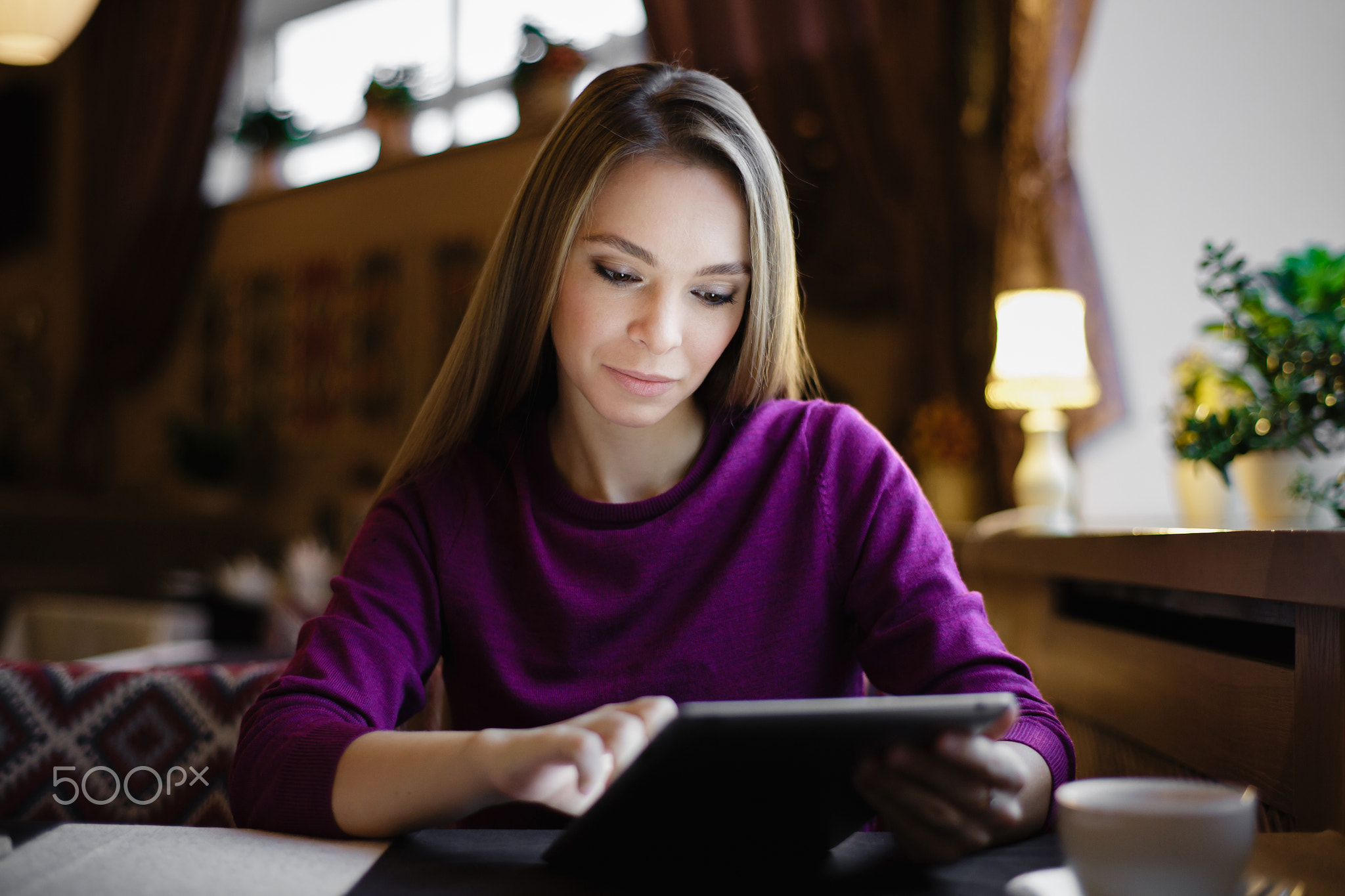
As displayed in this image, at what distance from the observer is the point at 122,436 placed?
5.80 meters

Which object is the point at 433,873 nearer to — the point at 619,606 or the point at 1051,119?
the point at 619,606

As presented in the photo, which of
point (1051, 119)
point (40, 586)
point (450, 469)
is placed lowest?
point (40, 586)

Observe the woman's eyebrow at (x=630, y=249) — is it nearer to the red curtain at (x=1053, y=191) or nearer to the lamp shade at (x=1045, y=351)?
the lamp shade at (x=1045, y=351)

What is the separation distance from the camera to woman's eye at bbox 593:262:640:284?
1007 millimetres

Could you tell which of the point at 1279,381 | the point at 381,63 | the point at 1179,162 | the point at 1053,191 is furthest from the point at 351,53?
the point at 1279,381

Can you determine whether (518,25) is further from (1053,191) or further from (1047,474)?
(1047,474)

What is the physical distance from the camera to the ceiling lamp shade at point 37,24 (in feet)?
8.41

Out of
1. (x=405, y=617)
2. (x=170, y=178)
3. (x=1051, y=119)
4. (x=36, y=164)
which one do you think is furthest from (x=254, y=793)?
(x=36, y=164)

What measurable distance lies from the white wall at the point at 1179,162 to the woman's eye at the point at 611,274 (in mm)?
1412

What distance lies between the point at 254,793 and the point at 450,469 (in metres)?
0.41

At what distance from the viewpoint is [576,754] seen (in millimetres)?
623

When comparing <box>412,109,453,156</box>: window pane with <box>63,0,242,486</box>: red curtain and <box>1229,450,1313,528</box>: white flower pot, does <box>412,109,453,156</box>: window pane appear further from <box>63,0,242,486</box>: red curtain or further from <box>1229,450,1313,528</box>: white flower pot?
<box>1229,450,1313,528</box>: white flower pot

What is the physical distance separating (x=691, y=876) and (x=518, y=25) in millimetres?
4410

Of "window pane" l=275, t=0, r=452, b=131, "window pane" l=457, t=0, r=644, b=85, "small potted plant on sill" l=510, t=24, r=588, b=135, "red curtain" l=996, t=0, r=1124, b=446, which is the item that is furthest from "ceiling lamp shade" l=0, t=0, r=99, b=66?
"red curtain" l=996, t=0, r=1124, b=446
